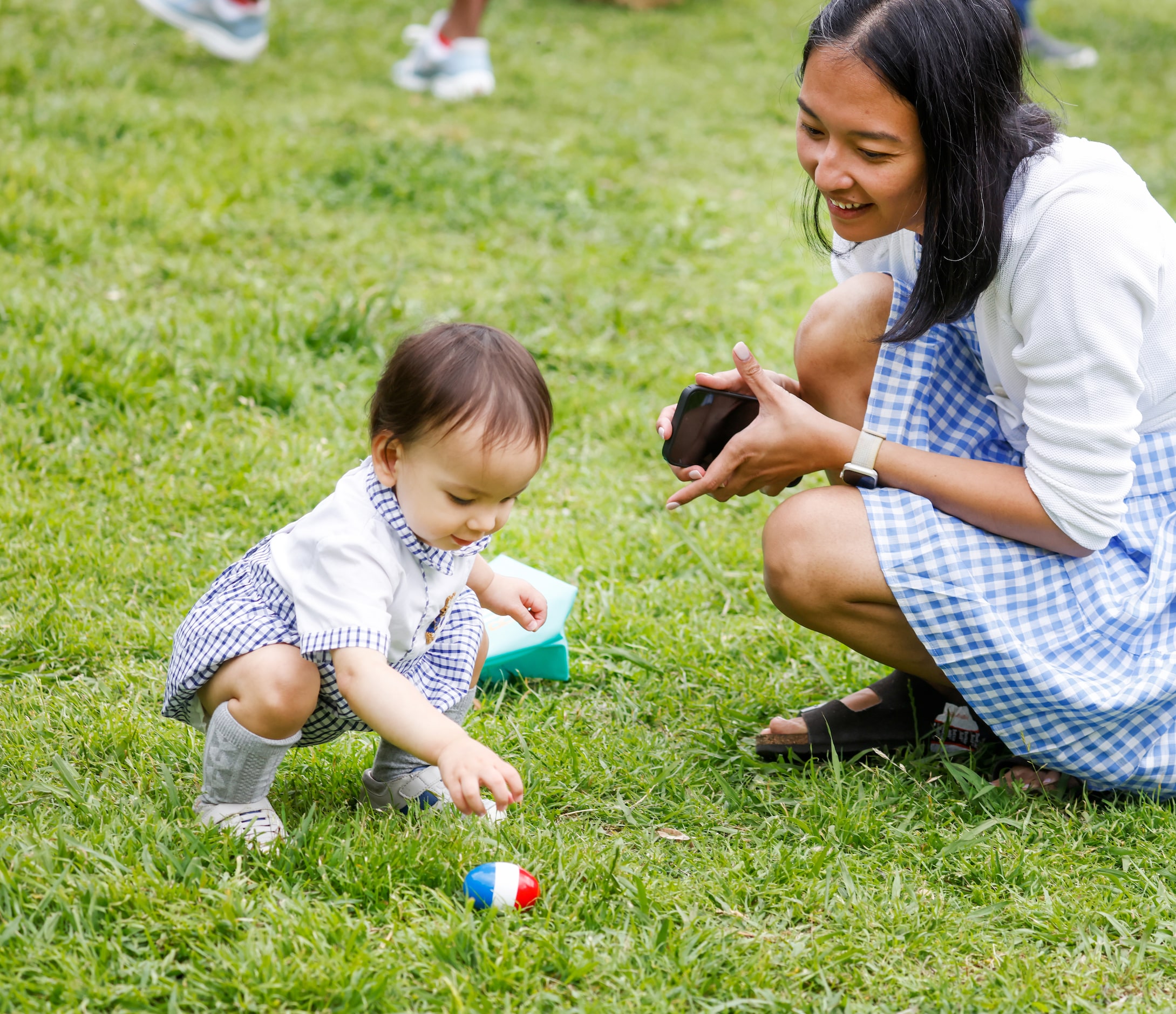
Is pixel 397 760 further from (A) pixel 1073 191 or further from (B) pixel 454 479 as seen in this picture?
(A) pixel 1073 191

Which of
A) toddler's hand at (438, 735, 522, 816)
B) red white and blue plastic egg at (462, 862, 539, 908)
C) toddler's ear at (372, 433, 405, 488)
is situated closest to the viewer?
toddler's hand at (438, 735, 522, 816)

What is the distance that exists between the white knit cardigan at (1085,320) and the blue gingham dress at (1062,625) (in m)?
0.08

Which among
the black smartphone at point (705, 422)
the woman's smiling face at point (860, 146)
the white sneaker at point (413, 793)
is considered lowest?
the white sneaker at point (413, 793)

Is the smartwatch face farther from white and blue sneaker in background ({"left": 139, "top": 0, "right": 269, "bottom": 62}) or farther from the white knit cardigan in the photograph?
white and blue sneaker in background ({"left": 139, "top": 0, "right": 269, "bottom": 62})

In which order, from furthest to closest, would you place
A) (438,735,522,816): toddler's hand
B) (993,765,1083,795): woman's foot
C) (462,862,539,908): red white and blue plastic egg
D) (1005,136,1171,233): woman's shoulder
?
(993,765,1083,795): woman's foot → (1005,136,1171,233): woman's shoulder → (462,862,539,908): red white and blue plastic egg → (438,735,522,816): toddler's hand

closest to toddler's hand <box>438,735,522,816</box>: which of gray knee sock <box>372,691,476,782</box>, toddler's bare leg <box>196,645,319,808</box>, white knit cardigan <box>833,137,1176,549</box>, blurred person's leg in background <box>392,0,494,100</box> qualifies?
toddler's bare leg <box>196,645,319,808</box>

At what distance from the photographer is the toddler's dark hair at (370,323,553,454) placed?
1669 mm

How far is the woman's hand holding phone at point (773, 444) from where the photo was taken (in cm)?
208

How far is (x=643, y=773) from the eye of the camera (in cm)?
212

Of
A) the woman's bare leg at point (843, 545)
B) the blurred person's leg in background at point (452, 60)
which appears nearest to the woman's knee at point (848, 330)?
the woman's bare leg at point (843, 545)

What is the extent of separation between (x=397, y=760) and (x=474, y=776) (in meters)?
0.47

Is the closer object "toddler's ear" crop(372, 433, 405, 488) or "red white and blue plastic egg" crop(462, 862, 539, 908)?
"red white and blue plastic egg" crop(462, 862, 539, 908)

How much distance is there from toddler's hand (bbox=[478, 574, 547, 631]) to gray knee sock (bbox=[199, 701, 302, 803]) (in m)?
0.38

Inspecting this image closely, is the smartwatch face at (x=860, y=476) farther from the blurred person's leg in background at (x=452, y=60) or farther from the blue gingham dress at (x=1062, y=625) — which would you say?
the blurred person's leg in background at (x=452, y=60)
